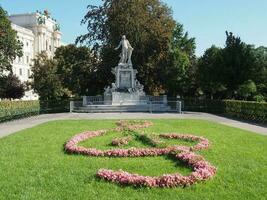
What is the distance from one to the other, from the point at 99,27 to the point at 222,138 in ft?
127

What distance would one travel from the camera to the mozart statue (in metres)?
47.1

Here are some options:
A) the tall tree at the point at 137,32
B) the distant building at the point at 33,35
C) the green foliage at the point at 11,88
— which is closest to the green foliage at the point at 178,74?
the tall tree at the point at 137,32

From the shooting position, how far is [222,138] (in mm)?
16750

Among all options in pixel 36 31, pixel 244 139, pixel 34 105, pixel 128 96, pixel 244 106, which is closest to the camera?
pixel 244 139

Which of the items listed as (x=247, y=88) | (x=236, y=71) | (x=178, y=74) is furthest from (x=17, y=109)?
(x=178, y=74)

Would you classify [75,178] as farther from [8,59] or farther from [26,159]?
[8,59]

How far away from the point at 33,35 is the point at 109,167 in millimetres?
105277

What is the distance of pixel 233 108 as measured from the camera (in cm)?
3597

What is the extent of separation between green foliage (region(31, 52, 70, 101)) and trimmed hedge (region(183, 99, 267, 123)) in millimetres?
14974

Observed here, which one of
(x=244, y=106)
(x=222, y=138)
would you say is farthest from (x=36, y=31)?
(x=222, y=138)

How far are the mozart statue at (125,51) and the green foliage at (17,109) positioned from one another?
36.3ft

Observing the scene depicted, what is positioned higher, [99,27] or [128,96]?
[99,27]

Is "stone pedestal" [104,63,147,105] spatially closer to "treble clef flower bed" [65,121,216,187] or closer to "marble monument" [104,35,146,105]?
"marble monument" [104,35,146,105]

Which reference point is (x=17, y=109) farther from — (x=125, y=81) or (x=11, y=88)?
(x=11, y=88)
